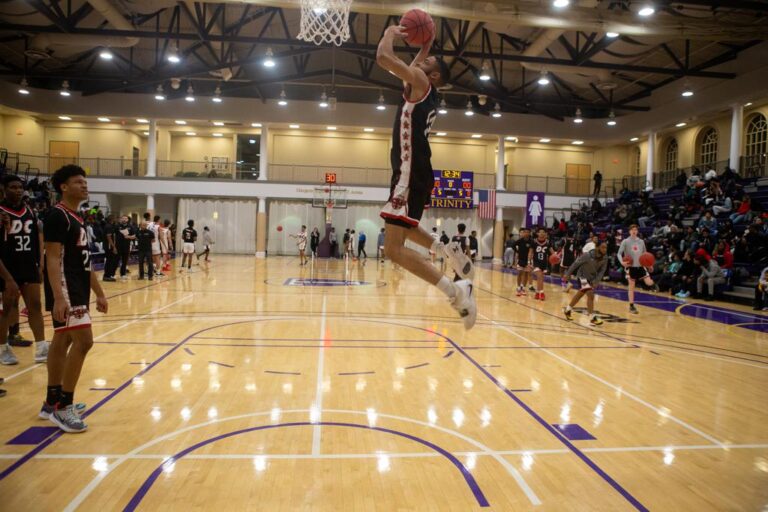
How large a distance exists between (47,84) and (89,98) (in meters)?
2.52

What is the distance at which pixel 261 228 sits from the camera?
29.4m

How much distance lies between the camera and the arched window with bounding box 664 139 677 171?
28953 mm

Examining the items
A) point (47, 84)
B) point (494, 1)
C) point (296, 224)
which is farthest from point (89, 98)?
point (494, 1)

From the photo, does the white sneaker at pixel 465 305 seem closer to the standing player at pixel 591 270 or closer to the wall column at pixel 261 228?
the standing player at pixel 591 270

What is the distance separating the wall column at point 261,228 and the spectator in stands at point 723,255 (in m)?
21.5

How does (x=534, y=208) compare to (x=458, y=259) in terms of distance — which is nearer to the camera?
(x=458, y=259)

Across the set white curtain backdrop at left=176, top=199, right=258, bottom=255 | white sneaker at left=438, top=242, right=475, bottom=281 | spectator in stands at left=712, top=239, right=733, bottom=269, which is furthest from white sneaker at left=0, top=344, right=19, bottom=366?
white curtain backdrop at left=176, top=199, right=258, bottom=255

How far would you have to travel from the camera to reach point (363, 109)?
2936 cm

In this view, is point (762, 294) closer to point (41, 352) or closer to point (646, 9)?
point (646, 9)

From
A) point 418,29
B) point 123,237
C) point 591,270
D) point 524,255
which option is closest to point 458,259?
point 418,29

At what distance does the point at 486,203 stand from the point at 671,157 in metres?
10.8

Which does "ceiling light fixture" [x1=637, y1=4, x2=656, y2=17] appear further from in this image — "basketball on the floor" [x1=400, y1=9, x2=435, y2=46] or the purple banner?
"basketball on the floor" [x1=400, y1=9, x2=435, y2=46]

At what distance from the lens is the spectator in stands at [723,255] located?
14492mm

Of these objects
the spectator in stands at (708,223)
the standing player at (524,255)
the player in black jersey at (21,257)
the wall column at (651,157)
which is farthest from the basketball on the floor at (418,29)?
the wall column at (651,157)
